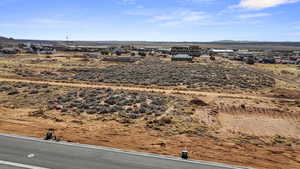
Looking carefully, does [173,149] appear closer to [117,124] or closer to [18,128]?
[117,124]

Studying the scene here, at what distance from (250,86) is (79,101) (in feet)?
89.5

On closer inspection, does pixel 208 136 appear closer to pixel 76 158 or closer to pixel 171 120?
pixel 171 120

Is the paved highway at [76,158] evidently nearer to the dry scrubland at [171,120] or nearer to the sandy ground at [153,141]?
the sandy ground at [153,141]

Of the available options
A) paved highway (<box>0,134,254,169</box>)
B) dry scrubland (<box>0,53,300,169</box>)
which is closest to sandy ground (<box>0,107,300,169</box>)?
dry scrubland (<box>0,53,300,169</box>)

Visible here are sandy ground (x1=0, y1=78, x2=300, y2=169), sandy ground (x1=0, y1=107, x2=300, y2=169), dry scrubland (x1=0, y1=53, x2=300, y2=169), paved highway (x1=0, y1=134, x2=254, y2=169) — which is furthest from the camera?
dry scrubland (x1=0, y1=53, x2=300, y2=169)

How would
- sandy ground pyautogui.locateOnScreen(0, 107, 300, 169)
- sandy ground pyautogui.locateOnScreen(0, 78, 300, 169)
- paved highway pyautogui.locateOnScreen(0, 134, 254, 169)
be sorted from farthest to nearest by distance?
sandy ground pyautogui.locateOnScreen(0, 78, 300, 169)
sandy ground pyautogui.locateOnScreen(0, 107, 300, 169)
paved highway pyautogui.locateOnScreen(0, 134, 254, 169)

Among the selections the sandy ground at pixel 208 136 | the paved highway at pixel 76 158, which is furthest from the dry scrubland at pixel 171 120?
the paved highway at pixel 76 158

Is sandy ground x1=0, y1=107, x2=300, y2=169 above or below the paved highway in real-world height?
below

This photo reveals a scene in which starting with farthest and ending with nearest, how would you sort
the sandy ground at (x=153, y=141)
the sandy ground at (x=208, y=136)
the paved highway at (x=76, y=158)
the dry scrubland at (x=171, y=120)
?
the dry scrubland at (x=171, y=120) < the sandy ground at (x=208, y=136) < the sandy ground at (x=153, y=141) < the paved highway at (x=76, y=158)

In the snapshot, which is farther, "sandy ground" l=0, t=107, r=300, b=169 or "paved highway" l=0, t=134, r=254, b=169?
"sandy ground" l=0, t=107, r=300, b=169

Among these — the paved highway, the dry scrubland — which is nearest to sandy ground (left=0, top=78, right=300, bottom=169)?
the dry scrubland

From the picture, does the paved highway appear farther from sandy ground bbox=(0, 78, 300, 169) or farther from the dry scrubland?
the dry scrubland

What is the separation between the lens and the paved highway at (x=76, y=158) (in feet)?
38.6

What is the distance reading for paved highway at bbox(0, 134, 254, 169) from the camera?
11.8 meters
